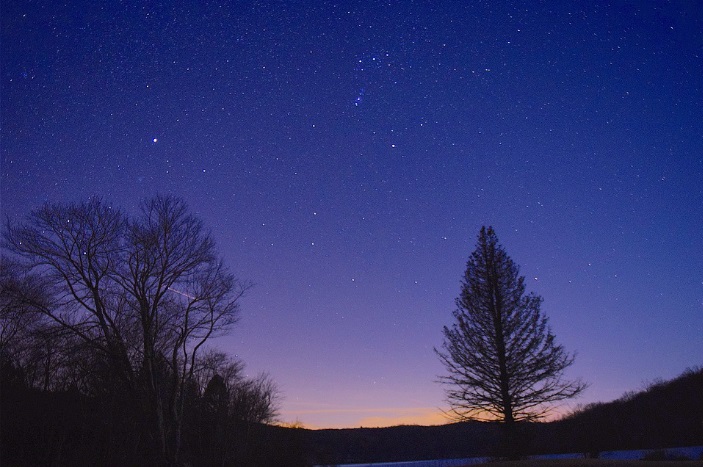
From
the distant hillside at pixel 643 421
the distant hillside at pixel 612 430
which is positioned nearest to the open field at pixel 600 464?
the distant hillside at pixel 612 430

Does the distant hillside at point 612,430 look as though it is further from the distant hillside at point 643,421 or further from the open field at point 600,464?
the open field at point 600,464

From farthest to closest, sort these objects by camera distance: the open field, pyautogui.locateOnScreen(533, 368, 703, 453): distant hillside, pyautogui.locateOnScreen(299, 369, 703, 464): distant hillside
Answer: pyautogui.locateOnScreen(533, 368, 703, 453): distant hillside < pyautogui.locateOnScreen(299, 369, 703, 464): distant hillside < the open field

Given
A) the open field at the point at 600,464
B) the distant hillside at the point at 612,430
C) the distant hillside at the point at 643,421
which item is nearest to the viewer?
the open field at the point at 600,464

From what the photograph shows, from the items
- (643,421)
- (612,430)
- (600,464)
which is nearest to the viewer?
(600,464)

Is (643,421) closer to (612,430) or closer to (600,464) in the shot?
(612,430)

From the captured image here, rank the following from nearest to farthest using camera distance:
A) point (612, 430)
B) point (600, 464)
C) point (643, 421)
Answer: point (600, 464), point (612, 430), point (643, 421)

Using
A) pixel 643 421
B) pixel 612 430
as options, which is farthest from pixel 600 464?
pixel 643 421

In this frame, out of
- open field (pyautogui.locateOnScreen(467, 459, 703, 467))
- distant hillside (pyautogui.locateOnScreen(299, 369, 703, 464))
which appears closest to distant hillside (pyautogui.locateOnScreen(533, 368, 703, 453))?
distant hillside (pyautogui.locateOnScreen(299, 369, 703, 464))

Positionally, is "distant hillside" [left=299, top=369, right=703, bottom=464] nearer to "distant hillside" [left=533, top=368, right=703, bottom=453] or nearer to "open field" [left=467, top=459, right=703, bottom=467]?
"distant hillside" [left=533, top=368, right=703, bottom=453]

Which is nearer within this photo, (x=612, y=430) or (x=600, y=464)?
(x=600, y=464)

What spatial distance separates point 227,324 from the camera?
778 inches

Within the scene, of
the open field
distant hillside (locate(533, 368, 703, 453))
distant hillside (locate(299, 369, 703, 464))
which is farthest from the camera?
distant hillside (locate(533, 368, 703, 453))

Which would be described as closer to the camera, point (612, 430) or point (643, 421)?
point (612, 430)

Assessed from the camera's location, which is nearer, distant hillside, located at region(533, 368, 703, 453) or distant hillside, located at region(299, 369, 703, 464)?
distant hillside, located at region(299, 369, 703, 464)
